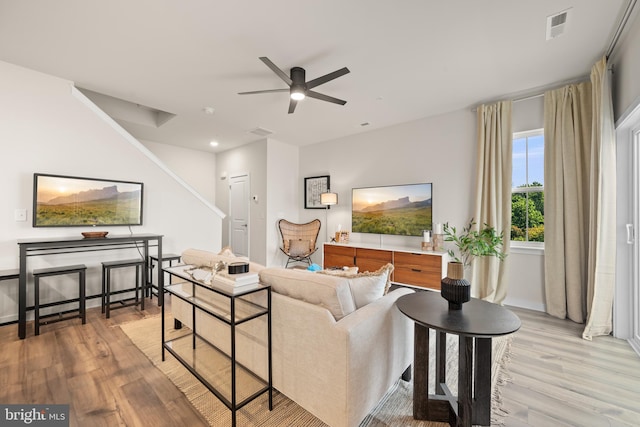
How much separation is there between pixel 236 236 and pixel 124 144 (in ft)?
10.1

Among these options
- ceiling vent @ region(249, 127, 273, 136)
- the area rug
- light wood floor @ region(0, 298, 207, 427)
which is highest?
ceiling vent @ region(249, 127, 273, 136)

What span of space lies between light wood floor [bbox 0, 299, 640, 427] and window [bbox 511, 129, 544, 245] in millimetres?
1249

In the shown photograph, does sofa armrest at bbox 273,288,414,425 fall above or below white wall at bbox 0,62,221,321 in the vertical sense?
below

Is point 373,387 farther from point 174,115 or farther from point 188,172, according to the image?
point 188,172

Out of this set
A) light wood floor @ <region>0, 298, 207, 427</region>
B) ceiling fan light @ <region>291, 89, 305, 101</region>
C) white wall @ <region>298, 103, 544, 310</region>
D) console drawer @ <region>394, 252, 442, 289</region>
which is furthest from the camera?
console drawer @ <region>394, 252, 442, 289</region>

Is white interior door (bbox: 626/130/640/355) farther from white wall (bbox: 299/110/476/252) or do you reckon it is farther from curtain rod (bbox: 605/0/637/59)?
white wall (bbox: 299/110/476/252)

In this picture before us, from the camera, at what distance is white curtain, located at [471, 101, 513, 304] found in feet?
10.9

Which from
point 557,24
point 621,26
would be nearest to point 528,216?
point 621,26

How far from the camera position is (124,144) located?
3.50m

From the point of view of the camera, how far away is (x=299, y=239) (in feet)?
18.2

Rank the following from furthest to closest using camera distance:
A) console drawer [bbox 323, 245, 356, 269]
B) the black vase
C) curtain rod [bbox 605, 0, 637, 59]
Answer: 1. console drawer [bbox 323, 245, 356, 269]
2. curtain rod [bbox 605, 0, 637, 59]
3. the black vase

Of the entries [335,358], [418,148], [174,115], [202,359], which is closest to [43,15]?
[174,115]

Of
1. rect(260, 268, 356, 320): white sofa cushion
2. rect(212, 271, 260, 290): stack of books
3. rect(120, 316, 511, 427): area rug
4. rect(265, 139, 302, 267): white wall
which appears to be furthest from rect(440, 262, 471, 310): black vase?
rect(265, 139, 302, 267): white wall

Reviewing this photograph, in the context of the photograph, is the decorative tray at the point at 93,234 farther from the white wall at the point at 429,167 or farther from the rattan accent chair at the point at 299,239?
the white wall at the point at 429,167
